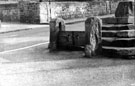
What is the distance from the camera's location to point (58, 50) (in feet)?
38.4

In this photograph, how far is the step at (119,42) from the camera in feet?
34.1

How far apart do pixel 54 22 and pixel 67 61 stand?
247 cm

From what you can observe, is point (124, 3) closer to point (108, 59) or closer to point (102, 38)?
point (102, 38)

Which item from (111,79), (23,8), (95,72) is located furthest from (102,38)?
(23,8)

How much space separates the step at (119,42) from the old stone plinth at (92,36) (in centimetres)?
42

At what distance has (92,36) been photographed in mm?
10383

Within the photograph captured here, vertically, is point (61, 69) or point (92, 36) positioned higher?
point (92, 36)

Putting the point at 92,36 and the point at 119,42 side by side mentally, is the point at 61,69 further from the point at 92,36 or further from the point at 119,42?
the point at 119,42

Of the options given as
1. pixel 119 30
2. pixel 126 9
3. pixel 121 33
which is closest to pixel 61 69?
pixel 121 33

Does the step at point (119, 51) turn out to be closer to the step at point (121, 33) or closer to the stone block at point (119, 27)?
the step at point (121, 33)

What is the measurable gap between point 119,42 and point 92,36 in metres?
1.00

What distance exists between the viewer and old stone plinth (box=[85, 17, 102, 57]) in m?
10.3

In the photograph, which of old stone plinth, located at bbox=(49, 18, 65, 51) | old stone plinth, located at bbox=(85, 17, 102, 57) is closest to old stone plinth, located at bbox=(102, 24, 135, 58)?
old stone plinth, located at bbox=(85, 17, 102, 57)

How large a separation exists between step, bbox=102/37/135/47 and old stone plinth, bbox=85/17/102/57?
1.38 ft
